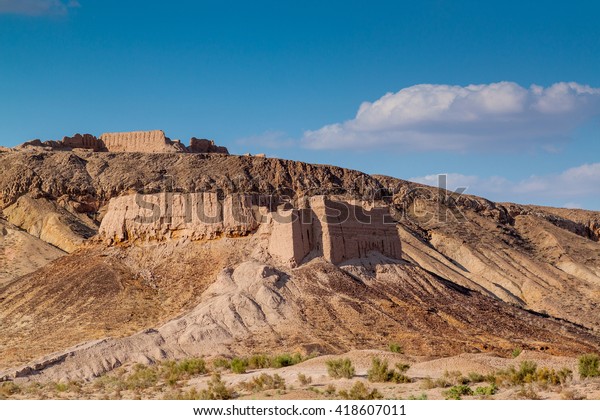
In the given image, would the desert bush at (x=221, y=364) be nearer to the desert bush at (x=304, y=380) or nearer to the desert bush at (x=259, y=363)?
the desert bush at (x=259, y=363)

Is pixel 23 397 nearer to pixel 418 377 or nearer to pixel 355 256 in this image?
pixel 418 377

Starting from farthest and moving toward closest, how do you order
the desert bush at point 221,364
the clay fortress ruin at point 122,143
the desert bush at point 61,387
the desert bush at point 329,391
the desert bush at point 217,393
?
the clay fortress ruin at point 122,143 → the desert bush at point 221,364 → the desert bush at point 61,387 → the desert bush at point 217,393 → the desert bush at point 329,391

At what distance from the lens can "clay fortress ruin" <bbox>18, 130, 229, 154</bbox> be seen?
87.6m

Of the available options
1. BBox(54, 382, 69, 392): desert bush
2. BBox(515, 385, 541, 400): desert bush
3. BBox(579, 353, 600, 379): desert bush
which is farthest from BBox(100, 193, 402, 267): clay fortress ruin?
BBox(515, 385, 541, 400): desert bush

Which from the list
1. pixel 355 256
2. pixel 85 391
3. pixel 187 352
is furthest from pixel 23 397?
pixel 355 256

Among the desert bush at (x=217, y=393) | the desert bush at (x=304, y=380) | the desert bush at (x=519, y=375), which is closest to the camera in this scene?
the desert bush at (x=519, y=375)

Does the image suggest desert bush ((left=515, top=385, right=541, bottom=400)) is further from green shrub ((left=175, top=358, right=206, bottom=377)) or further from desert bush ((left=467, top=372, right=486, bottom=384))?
green shrub ((left=175, top=358, right=206, bottom=377))

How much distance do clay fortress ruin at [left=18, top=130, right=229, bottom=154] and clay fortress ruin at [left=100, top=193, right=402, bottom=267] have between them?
4322cm

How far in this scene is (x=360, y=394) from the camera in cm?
2172

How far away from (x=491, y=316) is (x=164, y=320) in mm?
12415

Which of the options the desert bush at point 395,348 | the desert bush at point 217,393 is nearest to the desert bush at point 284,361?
the desert bush at point 395,348

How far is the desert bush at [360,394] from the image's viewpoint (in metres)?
21.6

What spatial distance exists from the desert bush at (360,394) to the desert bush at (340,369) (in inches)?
85.8

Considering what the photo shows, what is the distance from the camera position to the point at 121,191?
7612 centimetres
